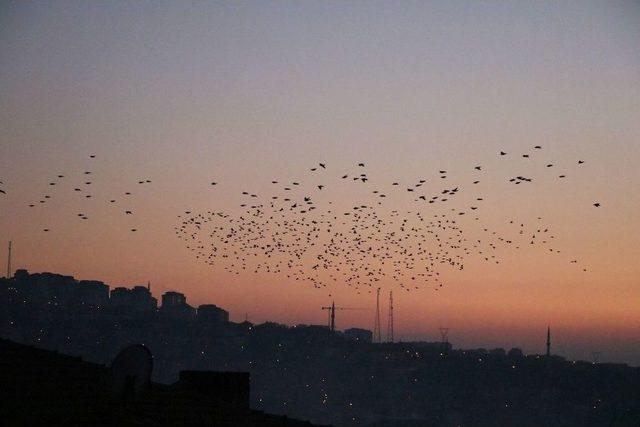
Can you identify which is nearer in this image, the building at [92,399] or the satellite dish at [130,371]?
the building at [92,399]

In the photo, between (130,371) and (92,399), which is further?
(92,399)

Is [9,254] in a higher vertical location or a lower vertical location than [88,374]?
higher

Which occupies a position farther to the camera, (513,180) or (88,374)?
(513,180)

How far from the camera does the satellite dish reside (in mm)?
25391

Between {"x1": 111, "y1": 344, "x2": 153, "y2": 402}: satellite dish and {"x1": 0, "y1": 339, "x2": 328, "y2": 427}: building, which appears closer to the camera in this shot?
{"x1": 0, "y1": 339, "x2": 328, "y2": 427}: building

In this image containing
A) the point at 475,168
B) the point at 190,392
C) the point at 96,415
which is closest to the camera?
the point at 96,415

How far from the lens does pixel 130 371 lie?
1003 inches

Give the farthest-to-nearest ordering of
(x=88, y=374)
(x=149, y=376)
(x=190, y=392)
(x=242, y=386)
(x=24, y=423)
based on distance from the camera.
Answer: (x=242, y=386), (x=190, y=392), (x=88, y=374), (x=149, y=376), (x=24, y=423)

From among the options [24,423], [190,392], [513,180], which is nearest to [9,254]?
[513,180]

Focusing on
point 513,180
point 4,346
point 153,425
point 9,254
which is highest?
point 9,254

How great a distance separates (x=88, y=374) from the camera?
28.7 metres

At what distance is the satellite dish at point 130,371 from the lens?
83.3 feet

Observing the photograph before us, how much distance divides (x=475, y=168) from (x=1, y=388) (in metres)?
30.7

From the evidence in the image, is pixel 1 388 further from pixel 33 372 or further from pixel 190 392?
pixel 190 392
